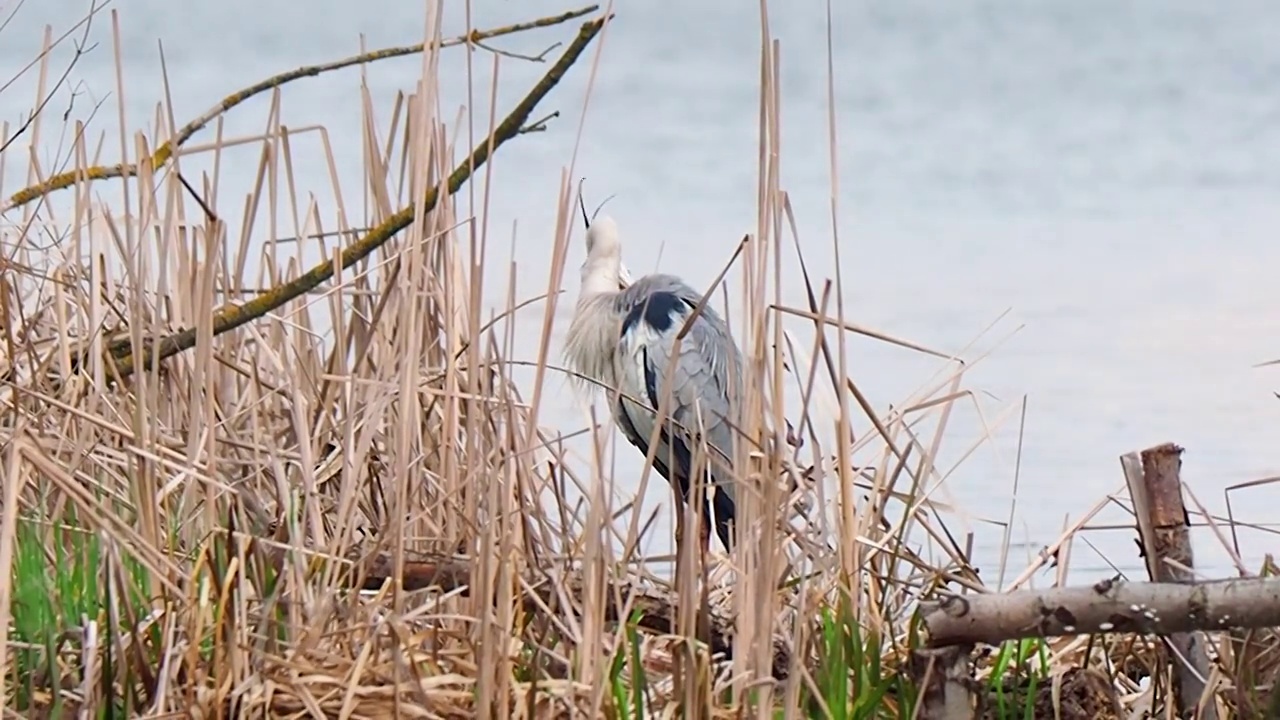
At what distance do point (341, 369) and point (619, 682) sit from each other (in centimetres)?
89

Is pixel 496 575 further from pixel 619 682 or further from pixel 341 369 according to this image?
pixel 341 369

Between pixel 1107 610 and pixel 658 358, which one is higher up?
pixel 658 358

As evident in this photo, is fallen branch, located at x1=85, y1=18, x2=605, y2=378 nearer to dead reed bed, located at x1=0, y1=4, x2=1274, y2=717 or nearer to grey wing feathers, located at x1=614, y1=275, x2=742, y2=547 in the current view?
dead reed bed, located at x1=0, y1=4, x2=1274, y2=717

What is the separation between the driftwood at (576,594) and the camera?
213 cm

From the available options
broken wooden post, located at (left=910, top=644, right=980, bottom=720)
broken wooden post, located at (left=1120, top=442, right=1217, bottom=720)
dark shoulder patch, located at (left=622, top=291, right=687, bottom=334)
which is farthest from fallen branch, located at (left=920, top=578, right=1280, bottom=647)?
dark shoulder patch, located at (left=622, top=291, right=687, bottom=334)

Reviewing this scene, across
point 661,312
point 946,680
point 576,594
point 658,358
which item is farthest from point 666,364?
point 946,680

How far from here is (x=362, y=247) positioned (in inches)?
101

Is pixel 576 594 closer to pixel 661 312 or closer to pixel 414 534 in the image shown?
pixel 414 534

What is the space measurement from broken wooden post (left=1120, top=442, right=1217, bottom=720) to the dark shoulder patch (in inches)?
98.7

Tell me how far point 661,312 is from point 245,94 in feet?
6.29

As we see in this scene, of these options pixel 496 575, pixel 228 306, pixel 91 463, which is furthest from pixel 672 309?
pixel 496 575

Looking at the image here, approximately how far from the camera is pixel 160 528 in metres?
2.09

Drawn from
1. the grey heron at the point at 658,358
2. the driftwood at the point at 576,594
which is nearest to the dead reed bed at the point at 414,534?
the driftwood at the point at 576,594

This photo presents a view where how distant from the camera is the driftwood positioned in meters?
2.13
